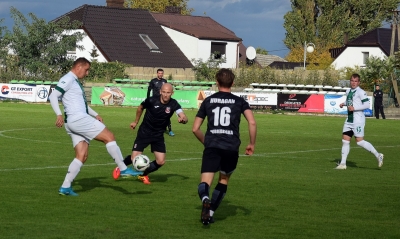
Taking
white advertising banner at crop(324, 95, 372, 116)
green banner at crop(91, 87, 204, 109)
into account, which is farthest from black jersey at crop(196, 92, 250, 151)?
green banner at crop(91, 87, 204, 109)

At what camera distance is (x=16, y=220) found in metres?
9.99

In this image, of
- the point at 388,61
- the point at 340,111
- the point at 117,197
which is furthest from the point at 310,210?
the point at 388,61

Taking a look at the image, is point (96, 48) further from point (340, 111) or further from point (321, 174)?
point (321, 174)

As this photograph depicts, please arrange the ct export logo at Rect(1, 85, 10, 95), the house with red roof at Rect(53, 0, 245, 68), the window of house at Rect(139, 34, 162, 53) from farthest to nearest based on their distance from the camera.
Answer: the window of house at Rect(139, 34, 162, 53), the house with red roof at Rect(53, 0, 245, 68), the ct export logo at Rect(1, 85, 10, 95)

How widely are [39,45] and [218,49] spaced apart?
18.7m

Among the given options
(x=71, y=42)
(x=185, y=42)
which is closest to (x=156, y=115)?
(x=71, y=42)

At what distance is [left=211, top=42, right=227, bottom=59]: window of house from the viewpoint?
2901 inches

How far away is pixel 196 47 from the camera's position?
238 ft

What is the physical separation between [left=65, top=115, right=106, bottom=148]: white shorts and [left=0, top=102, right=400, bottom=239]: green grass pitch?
94 cm

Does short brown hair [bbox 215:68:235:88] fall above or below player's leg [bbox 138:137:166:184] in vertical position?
above

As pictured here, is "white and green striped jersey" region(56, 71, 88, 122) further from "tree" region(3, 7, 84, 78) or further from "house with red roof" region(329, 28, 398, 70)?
"house with red roof" region(329, 28, 398, 70)

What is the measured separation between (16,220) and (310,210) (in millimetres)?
4081

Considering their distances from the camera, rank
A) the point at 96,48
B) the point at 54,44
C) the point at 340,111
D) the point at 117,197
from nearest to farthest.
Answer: the point at 117,197, the point at 340,111, the point at 54,44, the point at 96,48

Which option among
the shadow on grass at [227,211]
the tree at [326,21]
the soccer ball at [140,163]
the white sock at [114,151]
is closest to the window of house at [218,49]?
the tree at [326,21]
